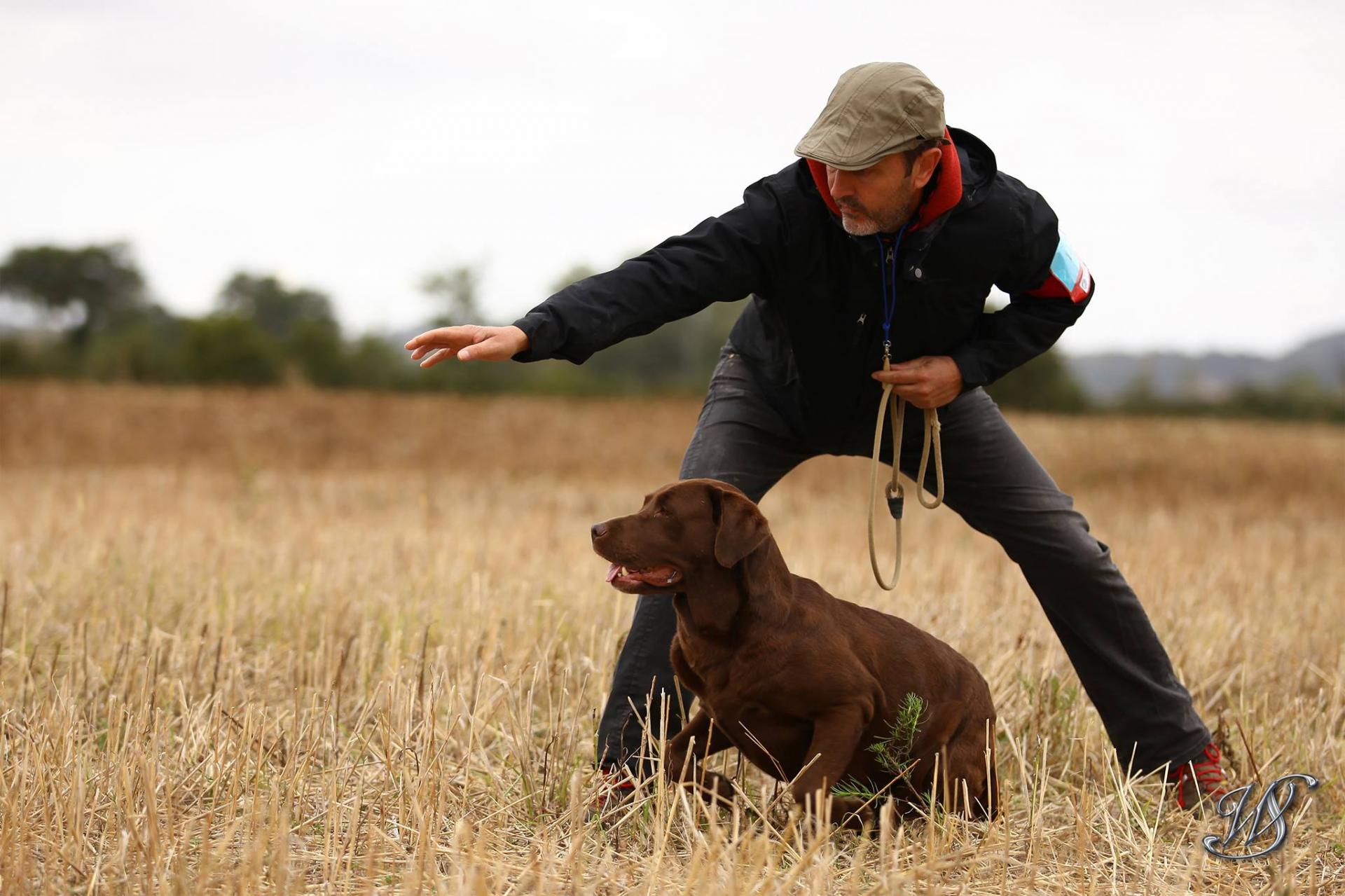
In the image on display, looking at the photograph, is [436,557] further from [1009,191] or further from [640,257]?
[1009,191]

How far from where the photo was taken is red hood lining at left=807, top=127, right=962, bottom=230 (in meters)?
3.74

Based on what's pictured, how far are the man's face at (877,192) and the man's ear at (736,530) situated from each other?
976mm

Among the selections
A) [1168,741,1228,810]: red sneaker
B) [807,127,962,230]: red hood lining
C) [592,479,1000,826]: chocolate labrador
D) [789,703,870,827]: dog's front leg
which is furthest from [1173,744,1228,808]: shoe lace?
[807,127,962,230]: red hood lining

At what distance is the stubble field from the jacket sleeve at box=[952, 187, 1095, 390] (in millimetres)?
1204

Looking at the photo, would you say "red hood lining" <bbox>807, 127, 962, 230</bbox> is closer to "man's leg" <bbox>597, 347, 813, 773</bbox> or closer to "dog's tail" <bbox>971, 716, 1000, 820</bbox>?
"man's leg" <bbox>597, 347, 813, 773</bbox>

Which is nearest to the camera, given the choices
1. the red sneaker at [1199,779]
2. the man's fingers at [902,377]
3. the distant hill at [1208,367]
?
the man's fingers at [902,377]

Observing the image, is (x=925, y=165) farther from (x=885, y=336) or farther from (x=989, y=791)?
(x=989, y=791)

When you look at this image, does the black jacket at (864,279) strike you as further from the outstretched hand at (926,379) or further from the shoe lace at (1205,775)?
the shoe lace at (1205,775)

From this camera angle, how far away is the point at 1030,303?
4.07m

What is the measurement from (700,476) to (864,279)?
84cm

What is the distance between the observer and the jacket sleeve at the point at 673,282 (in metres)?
3.51

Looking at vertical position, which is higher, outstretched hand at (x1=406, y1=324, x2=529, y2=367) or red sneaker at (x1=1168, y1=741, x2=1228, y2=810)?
outstretched hand at (x1=406, y1=324, x2=529, y2=367)

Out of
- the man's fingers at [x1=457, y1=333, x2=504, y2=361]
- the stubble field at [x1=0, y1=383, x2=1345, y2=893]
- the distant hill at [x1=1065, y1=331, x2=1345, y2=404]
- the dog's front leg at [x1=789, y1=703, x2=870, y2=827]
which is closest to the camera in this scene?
the stubble field at [x1=0, y1=383, x2=1345, y2=893]

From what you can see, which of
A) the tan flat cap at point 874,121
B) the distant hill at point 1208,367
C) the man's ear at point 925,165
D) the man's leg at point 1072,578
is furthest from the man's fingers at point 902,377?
the distant hill at point 1208,367
